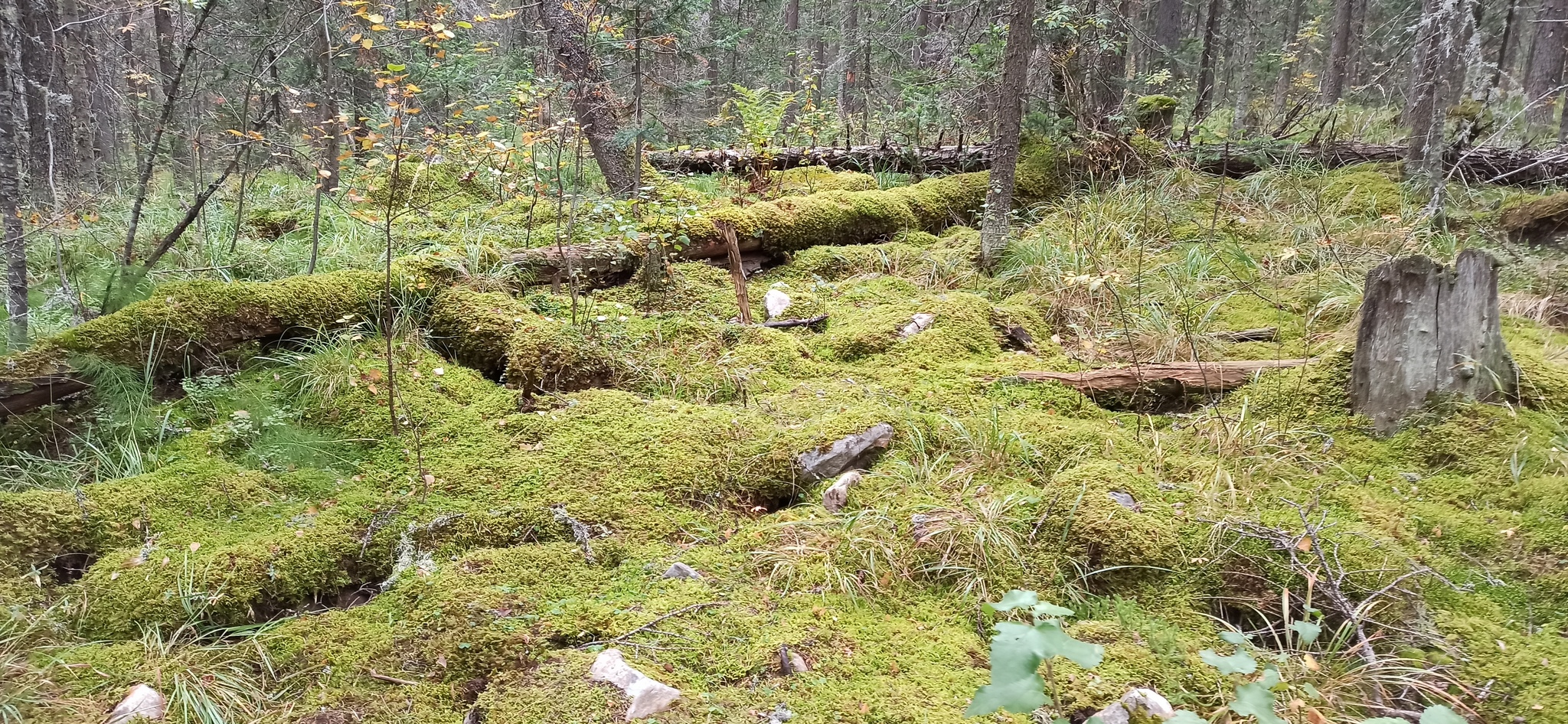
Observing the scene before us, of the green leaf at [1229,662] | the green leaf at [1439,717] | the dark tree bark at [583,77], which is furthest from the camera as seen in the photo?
the dark tree bark at [583,77]

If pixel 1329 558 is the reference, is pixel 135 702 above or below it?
below

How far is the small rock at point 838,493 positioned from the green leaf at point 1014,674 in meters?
1.78

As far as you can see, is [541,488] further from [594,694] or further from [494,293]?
[494,293]

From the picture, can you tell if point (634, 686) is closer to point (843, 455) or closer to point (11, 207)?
point (843, 455)

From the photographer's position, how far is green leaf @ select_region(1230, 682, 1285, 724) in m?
1.35

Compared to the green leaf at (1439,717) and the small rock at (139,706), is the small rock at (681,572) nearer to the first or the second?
the small rock at (139,706)

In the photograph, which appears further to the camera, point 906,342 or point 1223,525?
point 906,342

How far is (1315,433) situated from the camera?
3498 mm

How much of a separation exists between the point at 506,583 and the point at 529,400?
4.70ft

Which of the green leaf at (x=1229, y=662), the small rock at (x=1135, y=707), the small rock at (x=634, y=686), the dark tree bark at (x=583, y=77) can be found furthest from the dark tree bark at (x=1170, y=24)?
the small rock at (x=634, y=686)

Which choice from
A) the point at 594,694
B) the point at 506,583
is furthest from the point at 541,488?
the point at 594,694

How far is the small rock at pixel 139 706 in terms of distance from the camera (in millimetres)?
2236

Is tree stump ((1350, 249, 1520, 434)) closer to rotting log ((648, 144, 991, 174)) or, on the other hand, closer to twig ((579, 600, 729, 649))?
twig ((579, 600, 729, 649))

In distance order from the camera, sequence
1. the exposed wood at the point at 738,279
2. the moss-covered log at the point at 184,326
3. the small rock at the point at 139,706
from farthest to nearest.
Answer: the exposed wood at the point at 738,279 < the moss-covered log at the point at 184,326 < the small rock at the point at 139,706
